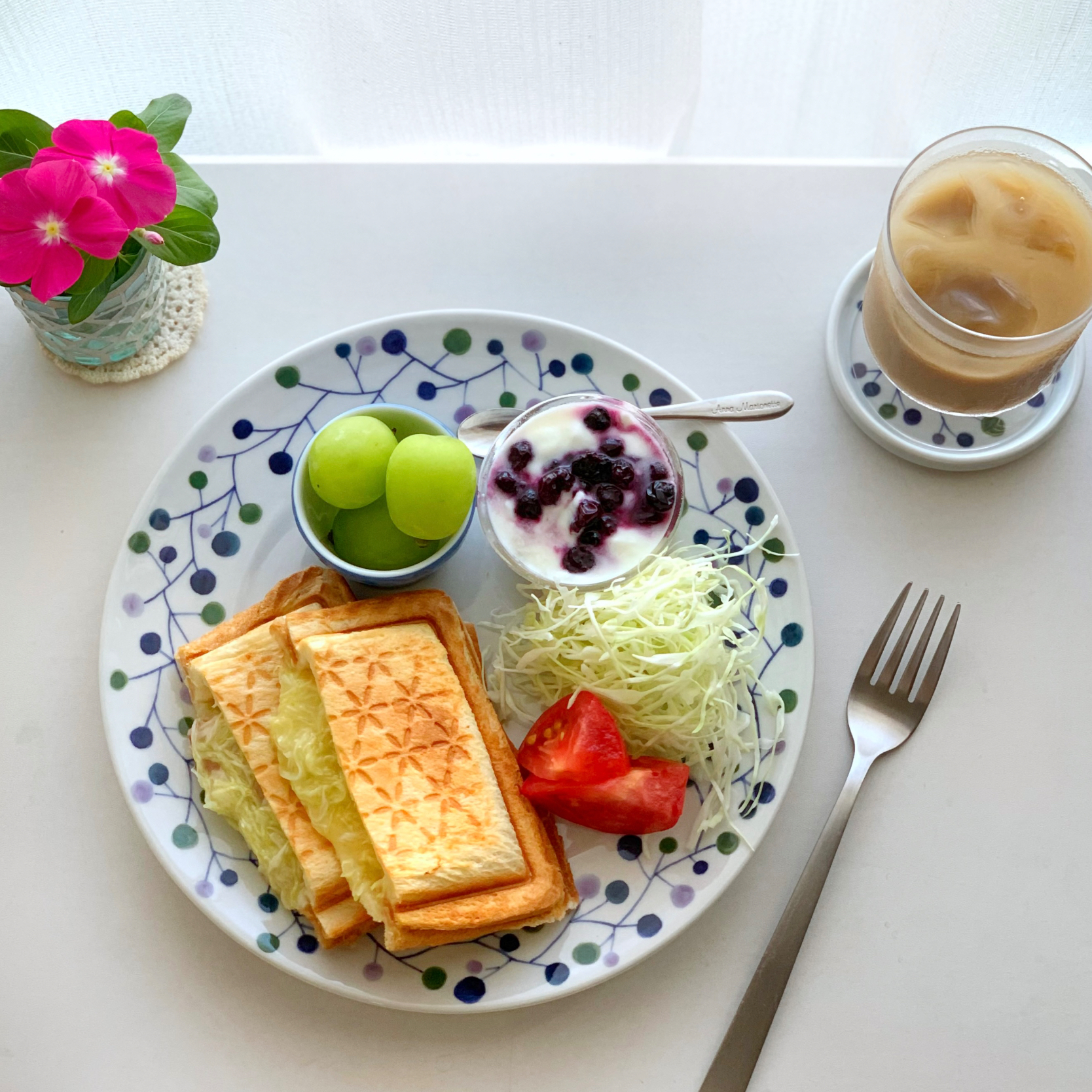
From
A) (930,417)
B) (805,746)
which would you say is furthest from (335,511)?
(930,417)

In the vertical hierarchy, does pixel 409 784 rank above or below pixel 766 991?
above

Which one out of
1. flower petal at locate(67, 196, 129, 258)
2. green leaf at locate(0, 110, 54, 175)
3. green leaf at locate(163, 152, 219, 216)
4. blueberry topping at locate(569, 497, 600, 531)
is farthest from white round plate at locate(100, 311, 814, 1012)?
green leaf at locate(0, 110, 54, 175)

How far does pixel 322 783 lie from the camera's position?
1.92 m

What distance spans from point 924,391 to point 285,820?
1.58m

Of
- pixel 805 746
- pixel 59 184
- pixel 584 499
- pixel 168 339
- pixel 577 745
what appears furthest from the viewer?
pixel 168 339

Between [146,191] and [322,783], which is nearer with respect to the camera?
[146,191]

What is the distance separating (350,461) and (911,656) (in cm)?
126

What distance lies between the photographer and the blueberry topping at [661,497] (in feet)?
6.68

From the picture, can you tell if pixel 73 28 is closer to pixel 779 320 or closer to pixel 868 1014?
pixel 779 320

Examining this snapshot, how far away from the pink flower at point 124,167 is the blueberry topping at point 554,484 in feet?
2.85

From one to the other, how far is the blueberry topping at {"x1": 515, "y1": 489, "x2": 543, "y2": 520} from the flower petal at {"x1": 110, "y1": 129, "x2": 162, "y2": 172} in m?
0.93

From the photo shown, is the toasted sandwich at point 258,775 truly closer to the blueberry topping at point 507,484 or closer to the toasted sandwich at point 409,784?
the toasted sandwich at point 409,784

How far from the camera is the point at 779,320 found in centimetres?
233

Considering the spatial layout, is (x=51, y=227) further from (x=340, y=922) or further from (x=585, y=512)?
(x=340, y=922)
